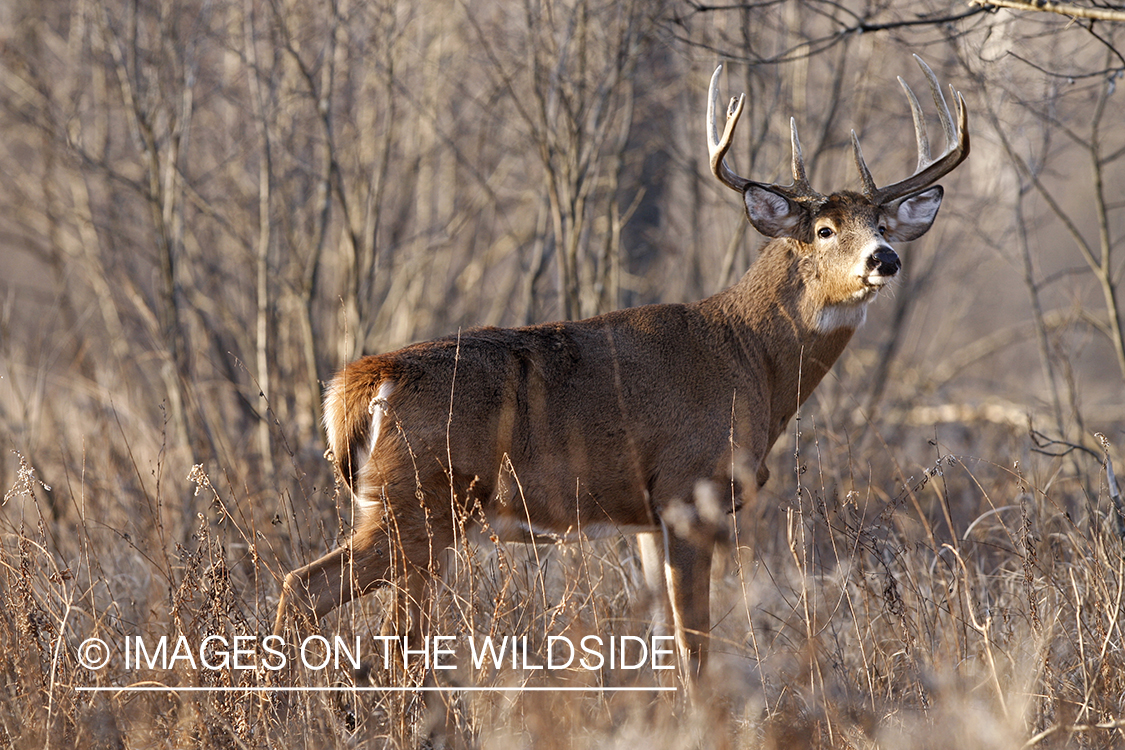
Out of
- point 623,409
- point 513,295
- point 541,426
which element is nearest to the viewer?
point 541,426

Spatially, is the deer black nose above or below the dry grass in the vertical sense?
above

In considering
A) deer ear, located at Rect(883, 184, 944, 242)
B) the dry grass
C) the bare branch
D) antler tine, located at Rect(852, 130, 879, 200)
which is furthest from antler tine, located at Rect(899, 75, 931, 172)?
the dry grass

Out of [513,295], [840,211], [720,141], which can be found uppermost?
[513,295]

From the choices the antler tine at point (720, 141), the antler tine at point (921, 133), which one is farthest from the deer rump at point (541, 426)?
the antler tine at point (921, 133)

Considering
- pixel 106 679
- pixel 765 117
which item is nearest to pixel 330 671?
pixel 106 679

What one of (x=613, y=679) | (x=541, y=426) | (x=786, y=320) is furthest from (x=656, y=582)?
(x=786, y=320)

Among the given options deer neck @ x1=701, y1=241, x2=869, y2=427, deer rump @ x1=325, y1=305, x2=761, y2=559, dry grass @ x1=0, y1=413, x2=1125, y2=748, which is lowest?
dry grass @ x1=0, y1=413, x2=1125, y2=748

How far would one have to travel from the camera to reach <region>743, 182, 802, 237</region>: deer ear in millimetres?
4566

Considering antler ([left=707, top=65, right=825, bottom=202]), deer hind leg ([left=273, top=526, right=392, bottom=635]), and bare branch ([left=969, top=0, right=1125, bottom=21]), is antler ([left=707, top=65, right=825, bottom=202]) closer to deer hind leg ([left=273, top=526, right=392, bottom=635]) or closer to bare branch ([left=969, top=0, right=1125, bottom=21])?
bare branch ([left=969, top=0, right=1125, bottom=21])

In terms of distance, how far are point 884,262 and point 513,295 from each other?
5459mm

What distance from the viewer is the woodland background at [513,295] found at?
361cm

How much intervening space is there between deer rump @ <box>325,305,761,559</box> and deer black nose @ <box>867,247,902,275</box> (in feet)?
2.15

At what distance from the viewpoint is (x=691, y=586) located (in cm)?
421

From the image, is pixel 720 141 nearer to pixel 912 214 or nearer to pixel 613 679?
pixel 912 214
